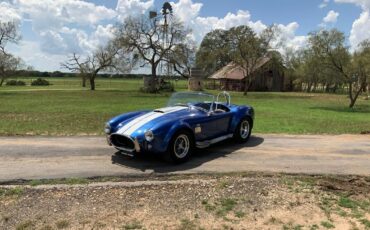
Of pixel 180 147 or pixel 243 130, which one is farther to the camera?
pixel 243 130

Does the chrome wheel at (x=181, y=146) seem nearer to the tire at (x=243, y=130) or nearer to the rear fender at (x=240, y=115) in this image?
the rear fender at (x=240, y=115)

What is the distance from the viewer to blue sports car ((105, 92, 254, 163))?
6.84 metres

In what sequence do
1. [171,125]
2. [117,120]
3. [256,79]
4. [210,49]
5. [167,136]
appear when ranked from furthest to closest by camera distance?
[210,49]
[256,79]
[117,120]
[171,125]
[167,136]

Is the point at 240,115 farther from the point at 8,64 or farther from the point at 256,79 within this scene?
the point at 256,79

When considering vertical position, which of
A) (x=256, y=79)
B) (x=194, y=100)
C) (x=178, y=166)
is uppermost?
(x=256, y=79)

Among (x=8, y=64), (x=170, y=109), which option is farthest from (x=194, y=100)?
(x=8, y=64)

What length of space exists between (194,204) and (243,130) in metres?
4.60

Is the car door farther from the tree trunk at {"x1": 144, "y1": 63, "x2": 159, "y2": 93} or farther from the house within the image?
the house

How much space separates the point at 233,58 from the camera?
48500 mm

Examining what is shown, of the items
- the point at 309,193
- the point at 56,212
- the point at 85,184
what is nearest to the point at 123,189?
the point at 85,184

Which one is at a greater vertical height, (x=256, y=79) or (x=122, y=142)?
Result: (x=256, y=79)

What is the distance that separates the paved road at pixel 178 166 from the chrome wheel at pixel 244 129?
0.81ft

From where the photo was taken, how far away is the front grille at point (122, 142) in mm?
6979

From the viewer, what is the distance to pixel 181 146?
7312mm
